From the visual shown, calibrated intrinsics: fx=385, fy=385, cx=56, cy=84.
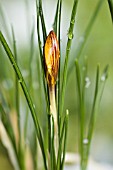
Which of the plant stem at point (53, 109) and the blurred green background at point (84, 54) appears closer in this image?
the plant stem at point (53, 109)

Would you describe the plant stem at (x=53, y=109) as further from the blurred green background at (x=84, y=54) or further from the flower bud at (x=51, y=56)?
the blurred green background at (x=84, y=54)

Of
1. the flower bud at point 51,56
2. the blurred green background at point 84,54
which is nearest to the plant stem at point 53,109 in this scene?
the flower bud at point 51,56

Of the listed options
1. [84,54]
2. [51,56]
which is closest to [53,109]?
[51,56]

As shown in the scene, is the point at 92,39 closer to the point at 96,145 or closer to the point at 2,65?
the point at 96,145

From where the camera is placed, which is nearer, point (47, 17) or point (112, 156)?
point (112, 156)

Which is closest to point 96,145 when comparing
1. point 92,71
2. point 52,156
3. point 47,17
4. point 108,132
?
point 108,132

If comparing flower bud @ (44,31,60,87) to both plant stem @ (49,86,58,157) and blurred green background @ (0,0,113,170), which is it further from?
blurred green background @ (0,0,113,170)

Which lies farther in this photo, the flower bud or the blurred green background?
the blurred green background

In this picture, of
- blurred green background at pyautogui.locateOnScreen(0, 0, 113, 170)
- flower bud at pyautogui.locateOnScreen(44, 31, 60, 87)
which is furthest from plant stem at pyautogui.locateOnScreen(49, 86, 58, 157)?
blurred green background at pyautogui.locateOnScreen(0, 0, 113, 170)
